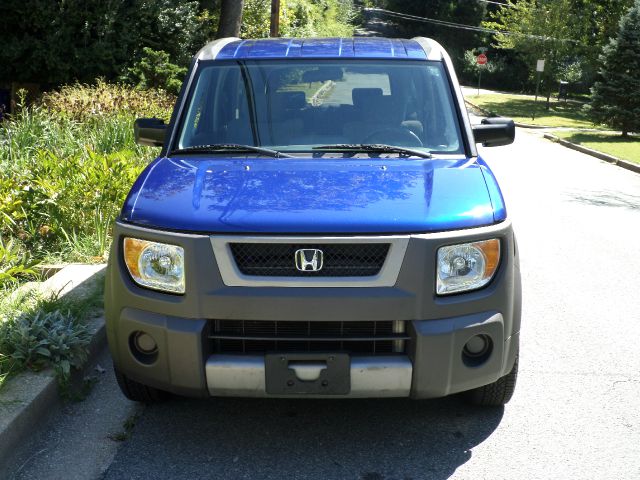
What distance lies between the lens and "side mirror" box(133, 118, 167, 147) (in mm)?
5125

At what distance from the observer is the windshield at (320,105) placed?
188 inches

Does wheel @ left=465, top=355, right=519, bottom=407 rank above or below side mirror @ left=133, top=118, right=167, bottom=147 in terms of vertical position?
below

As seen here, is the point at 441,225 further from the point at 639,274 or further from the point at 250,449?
the point at 639,274

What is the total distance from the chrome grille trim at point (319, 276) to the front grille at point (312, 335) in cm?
19

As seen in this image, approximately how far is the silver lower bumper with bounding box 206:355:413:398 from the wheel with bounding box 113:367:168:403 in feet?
2.35

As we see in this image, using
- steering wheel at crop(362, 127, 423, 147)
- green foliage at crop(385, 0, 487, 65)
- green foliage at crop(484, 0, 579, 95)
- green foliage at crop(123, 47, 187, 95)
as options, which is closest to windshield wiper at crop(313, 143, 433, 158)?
steering wheel at crop(362, 127, 423, 147)

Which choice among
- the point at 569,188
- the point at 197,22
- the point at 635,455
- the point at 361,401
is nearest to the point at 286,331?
the point at 361,401

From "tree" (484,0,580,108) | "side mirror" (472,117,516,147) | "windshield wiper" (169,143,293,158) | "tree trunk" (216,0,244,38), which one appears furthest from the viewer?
"tree" (484,0,580,108)

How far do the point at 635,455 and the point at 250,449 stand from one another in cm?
184

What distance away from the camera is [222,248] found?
355 cm

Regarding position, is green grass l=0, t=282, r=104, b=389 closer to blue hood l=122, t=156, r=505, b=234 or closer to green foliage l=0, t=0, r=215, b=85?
blue hood l=122, t=156, r=505, b=234

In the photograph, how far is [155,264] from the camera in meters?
3.68

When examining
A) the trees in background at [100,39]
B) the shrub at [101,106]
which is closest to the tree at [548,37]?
the trees in background at [100,39]

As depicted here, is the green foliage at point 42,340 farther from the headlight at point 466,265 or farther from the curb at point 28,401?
the headlight at point 466,265
